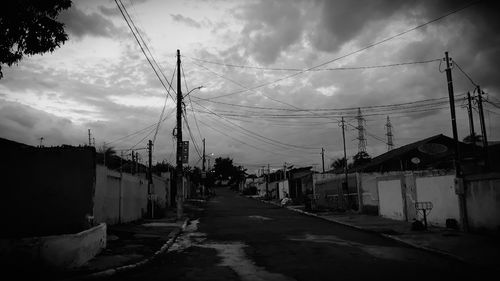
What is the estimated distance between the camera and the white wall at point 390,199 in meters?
23.5

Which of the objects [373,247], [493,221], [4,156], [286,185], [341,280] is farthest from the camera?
[286,185]

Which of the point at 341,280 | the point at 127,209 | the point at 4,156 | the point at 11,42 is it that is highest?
the point at 11,42

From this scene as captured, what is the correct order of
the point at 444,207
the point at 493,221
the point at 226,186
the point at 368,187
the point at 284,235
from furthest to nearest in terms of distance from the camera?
the point at 226,186
the point at 368,187
the point at 444,207
the point at 284,235
the point at 493,221

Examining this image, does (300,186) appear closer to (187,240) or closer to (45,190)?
(187,240)

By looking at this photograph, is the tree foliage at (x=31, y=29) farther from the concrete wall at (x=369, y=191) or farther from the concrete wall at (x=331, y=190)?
the concrete wall at (x=331, y=190)

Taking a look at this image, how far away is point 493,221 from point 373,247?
17.8ft

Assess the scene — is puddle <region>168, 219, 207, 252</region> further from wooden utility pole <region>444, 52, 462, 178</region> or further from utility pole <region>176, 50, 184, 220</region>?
wooden utility pole <region>444, 52, 462, 178</region>

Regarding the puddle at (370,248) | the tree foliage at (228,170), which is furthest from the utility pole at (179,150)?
the tree foliage at (228,170)

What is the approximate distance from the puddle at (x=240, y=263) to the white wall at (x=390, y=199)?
12.2 metres

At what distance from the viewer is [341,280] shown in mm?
8703

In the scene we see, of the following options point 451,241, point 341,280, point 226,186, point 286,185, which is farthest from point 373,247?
point 226,186

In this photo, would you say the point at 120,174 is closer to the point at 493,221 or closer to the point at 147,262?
the point at 147,262

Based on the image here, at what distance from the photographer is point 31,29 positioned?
29.8ft

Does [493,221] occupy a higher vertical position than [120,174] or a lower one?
lower
